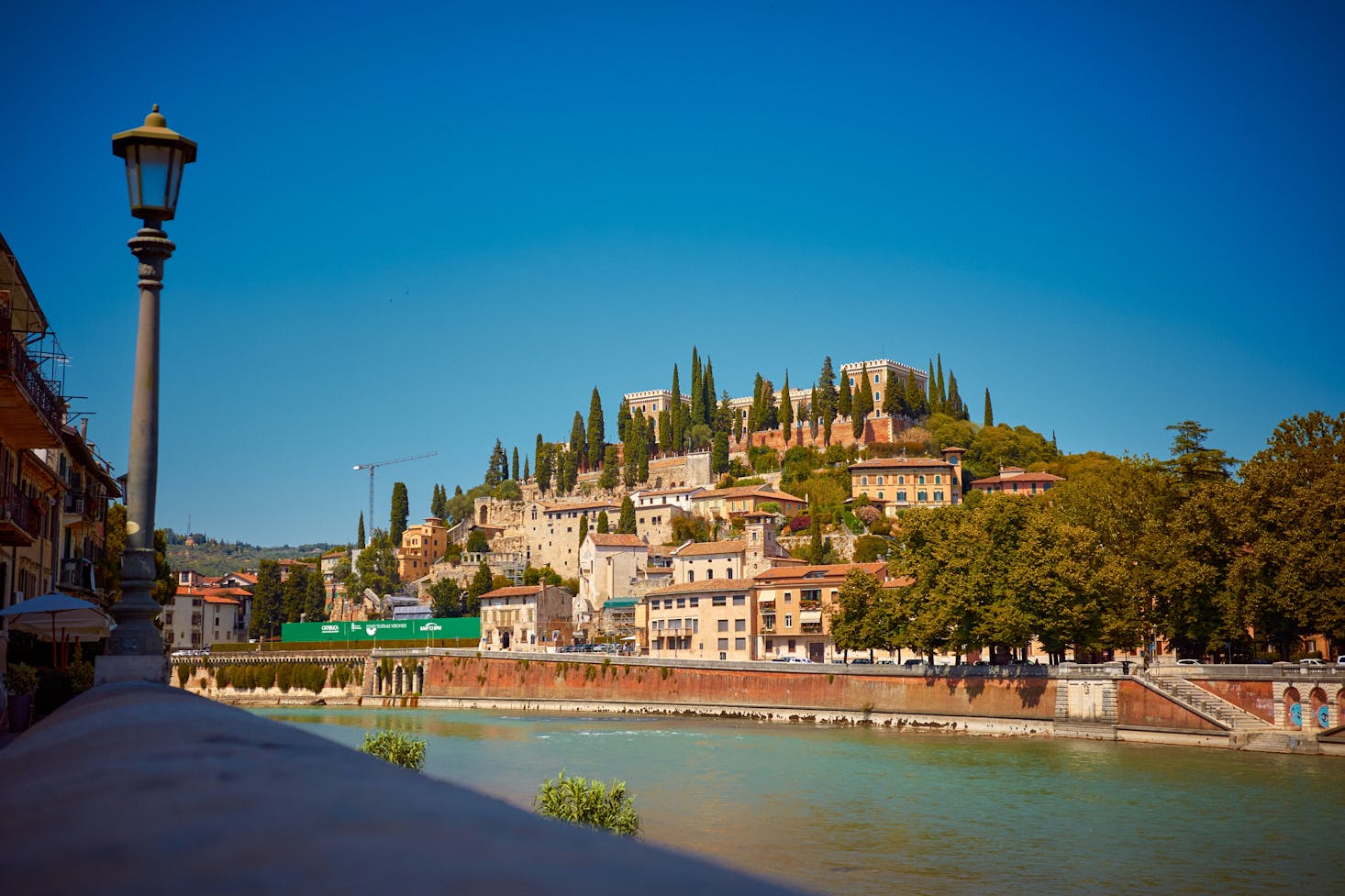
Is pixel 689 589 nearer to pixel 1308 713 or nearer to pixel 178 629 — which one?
pixel 1308 713

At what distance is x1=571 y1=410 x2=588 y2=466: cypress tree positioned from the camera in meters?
148

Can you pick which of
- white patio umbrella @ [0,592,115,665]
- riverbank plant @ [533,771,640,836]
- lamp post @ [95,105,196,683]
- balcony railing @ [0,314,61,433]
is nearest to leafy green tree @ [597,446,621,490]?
riverbank plant @ [533,771,640,836]

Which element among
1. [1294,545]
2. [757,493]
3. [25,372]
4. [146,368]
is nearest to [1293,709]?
[1294,545]

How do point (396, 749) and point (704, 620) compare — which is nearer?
point (396, 749)

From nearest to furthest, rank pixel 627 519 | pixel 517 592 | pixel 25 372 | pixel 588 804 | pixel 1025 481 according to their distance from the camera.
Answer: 1. pixel 25 372
2. pixel 588 804
3. pixel 517 592
4. pixel 1025 481
5. pixel 627 519

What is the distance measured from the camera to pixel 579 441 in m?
149

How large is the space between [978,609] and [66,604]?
41.7 meters

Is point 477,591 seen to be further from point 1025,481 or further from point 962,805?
point 962,805

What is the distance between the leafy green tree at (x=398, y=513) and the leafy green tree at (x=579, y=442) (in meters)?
21.4

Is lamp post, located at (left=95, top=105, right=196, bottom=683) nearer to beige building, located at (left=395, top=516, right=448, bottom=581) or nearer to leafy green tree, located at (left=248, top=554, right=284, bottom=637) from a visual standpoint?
leafy green tree, located at (left=248, top=554, right=284, bottom=637)

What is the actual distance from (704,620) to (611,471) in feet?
207

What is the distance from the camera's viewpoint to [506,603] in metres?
99.8

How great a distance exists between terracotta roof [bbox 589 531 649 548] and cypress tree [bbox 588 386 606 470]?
38718 mm

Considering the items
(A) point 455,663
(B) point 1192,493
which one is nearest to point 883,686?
(B) point 1192,493
